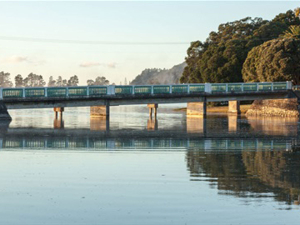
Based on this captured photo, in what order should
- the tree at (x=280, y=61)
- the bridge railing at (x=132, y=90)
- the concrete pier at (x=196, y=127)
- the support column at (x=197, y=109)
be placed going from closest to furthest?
the concrete pier at (x=196, y=127) → the bridge railing at (x=132, y=90) → the support column at (x=197, y=109) → the tree at (x=280, y=61)

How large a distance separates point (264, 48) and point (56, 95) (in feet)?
115

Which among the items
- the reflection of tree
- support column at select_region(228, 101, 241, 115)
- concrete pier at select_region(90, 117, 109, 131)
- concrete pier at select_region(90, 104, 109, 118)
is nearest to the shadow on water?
the reflection of tree

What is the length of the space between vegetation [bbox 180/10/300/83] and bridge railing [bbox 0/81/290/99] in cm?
2226

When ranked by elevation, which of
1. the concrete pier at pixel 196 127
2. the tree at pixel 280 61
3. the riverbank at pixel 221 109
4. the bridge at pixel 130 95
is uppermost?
the tree at pixel 280 61

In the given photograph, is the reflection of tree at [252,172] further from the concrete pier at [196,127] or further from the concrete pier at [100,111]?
the concrete pier at [100,111]

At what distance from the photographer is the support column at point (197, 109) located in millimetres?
64312

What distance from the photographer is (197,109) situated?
219ft

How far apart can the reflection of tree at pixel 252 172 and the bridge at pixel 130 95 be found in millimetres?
31372

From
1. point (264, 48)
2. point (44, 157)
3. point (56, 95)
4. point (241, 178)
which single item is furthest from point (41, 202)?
point (264, 48)

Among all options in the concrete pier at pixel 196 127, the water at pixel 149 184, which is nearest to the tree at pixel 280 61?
the concrete pier at pixel 196 127

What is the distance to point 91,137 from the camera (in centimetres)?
3288

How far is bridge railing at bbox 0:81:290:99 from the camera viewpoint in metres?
51.9

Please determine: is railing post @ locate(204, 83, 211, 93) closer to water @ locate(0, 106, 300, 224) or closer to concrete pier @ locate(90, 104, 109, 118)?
concrete pier @ locate(90, 104, 109, 118)

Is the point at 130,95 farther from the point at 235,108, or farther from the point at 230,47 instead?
the point at 230,47
